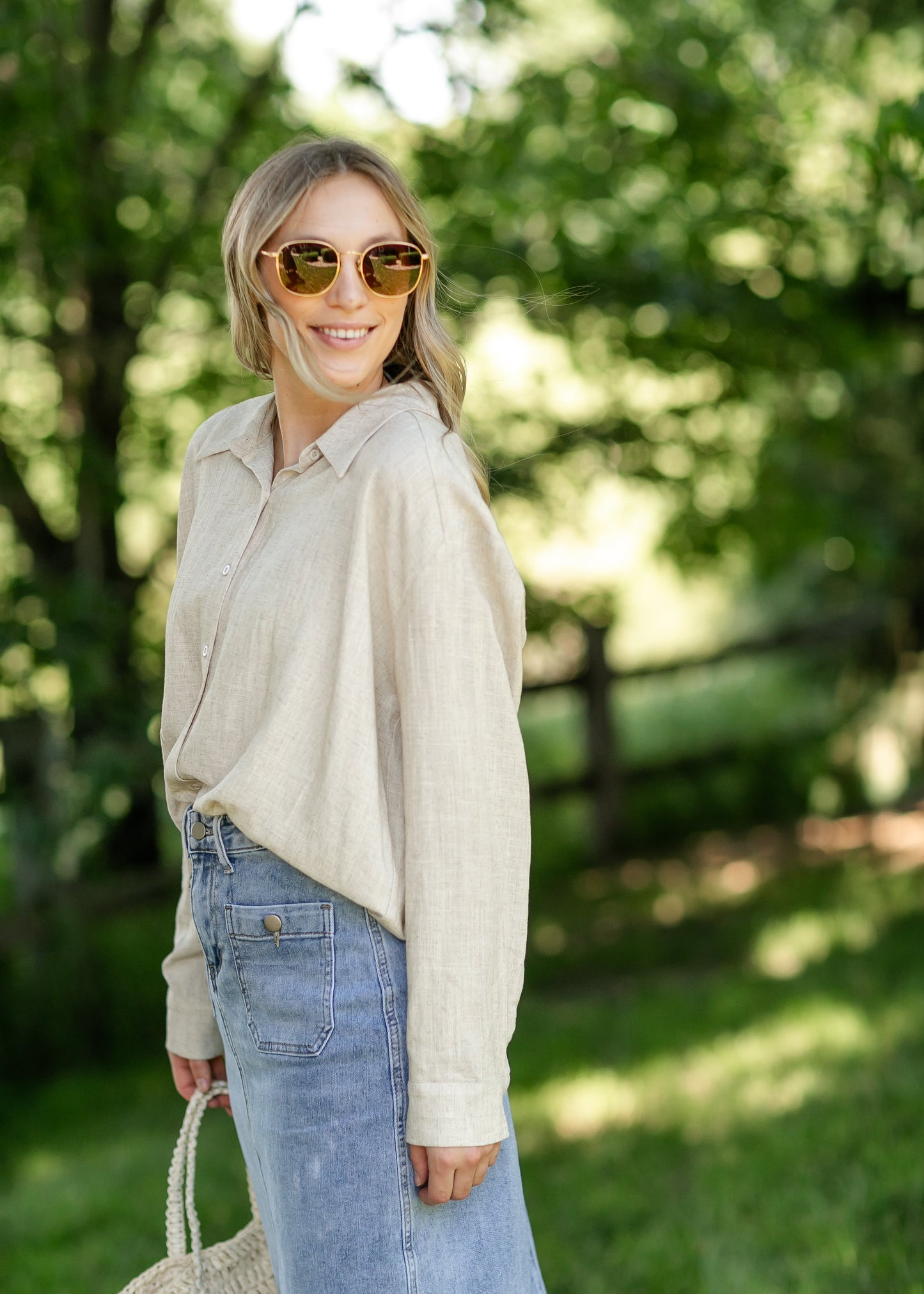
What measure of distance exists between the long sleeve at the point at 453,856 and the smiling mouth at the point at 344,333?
0.33 m

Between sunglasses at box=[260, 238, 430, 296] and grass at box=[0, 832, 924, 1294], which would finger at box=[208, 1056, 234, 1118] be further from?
grass at box=[0, 832, 924, 1294]

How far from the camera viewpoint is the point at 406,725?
144cm

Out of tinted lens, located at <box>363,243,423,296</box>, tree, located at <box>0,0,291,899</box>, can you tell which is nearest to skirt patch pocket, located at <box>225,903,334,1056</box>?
tinted lens, located at <box>363,243,423,296</box>

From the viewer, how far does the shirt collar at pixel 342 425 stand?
59.8 inches

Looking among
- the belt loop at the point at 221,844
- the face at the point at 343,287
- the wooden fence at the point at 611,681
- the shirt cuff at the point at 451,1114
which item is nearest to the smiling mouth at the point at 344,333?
the face at the point at 343,287

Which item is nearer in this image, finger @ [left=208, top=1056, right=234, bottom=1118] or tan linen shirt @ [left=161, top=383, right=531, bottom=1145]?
tan linen shirt @ [left=161, top=383, right=531, bottom=1145]

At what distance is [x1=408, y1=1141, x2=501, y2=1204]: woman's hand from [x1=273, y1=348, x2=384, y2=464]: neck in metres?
0.87

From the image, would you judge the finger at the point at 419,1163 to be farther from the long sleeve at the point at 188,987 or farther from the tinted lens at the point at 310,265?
the tinted lens at the point at 310,265

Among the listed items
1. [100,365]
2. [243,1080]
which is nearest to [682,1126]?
[243,1080]

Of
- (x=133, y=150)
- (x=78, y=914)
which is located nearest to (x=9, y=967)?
(x=78, y=914)

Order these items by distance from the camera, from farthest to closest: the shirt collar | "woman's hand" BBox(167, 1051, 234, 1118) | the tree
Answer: the tree < "woman's hand" BBox(167, 1051, 234, 1118) < the shirt collar

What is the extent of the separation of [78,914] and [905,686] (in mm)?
5100

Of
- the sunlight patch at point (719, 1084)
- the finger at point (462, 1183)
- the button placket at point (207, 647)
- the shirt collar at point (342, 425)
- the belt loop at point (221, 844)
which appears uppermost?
the shirt collar at point (342, 425)

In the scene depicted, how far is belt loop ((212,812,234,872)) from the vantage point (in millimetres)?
1538
